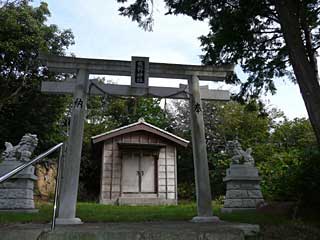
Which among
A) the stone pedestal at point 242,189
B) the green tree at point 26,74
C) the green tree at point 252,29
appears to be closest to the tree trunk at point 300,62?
the green tree at point 252,29

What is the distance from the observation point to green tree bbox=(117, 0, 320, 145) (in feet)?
20.3

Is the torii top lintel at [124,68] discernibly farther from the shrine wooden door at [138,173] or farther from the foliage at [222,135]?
the foliage at [222,135]

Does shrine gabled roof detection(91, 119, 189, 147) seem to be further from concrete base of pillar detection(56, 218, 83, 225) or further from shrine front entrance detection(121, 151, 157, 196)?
concrete base of pillar detection(56, 218, 83, 225)

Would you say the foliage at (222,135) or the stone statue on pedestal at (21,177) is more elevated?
the foliage at (222,135)

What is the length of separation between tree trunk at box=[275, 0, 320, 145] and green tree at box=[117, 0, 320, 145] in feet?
0.06

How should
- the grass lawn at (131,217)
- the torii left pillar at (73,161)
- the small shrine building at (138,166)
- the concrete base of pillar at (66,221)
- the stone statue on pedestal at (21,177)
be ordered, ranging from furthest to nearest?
the small shrine building at (138,166), the stone statue on pedestal at (21,177), the grass lawn at (131,217), the torii left pillar at (73,161), the concrete base of pillar at (66,221)

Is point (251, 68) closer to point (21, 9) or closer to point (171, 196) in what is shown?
point (171, 196)

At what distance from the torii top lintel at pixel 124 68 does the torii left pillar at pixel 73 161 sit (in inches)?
7.6

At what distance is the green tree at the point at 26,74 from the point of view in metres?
14.5

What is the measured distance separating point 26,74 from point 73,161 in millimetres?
11346

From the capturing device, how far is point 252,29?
6.96m

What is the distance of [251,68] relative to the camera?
7.45 m

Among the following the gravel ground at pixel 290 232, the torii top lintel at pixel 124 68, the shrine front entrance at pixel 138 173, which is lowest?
the gravel ground at pixel 290 232

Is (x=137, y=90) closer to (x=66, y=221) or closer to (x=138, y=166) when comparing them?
(x=66, y=221)
